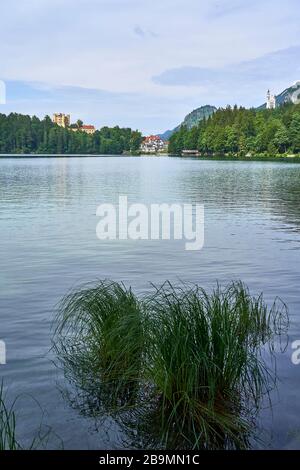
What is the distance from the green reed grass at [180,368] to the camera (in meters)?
7.55

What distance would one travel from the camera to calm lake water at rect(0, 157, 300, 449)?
8182 mm

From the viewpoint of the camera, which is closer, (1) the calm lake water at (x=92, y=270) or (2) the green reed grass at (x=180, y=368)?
(2) the green reed grass at (x=180, y=368)

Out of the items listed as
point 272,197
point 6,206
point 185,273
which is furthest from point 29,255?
point 272,197

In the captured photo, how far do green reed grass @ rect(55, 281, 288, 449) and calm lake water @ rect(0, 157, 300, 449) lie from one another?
45 centimetres

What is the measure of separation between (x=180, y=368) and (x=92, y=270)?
36.9 feet

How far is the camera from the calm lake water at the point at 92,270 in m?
8.18

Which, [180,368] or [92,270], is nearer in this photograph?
[180,368]

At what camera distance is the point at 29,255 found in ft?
69.5

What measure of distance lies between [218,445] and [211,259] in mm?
13680

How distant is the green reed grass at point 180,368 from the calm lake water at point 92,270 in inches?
17.7

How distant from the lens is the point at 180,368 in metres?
7.68

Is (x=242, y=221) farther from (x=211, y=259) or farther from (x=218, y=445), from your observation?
(x=218, y=445)

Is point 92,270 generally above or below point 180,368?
below

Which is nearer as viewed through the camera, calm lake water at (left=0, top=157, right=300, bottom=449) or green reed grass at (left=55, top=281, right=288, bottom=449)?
green reed grass at (left=55, top=281, right=288, bottom=449)
